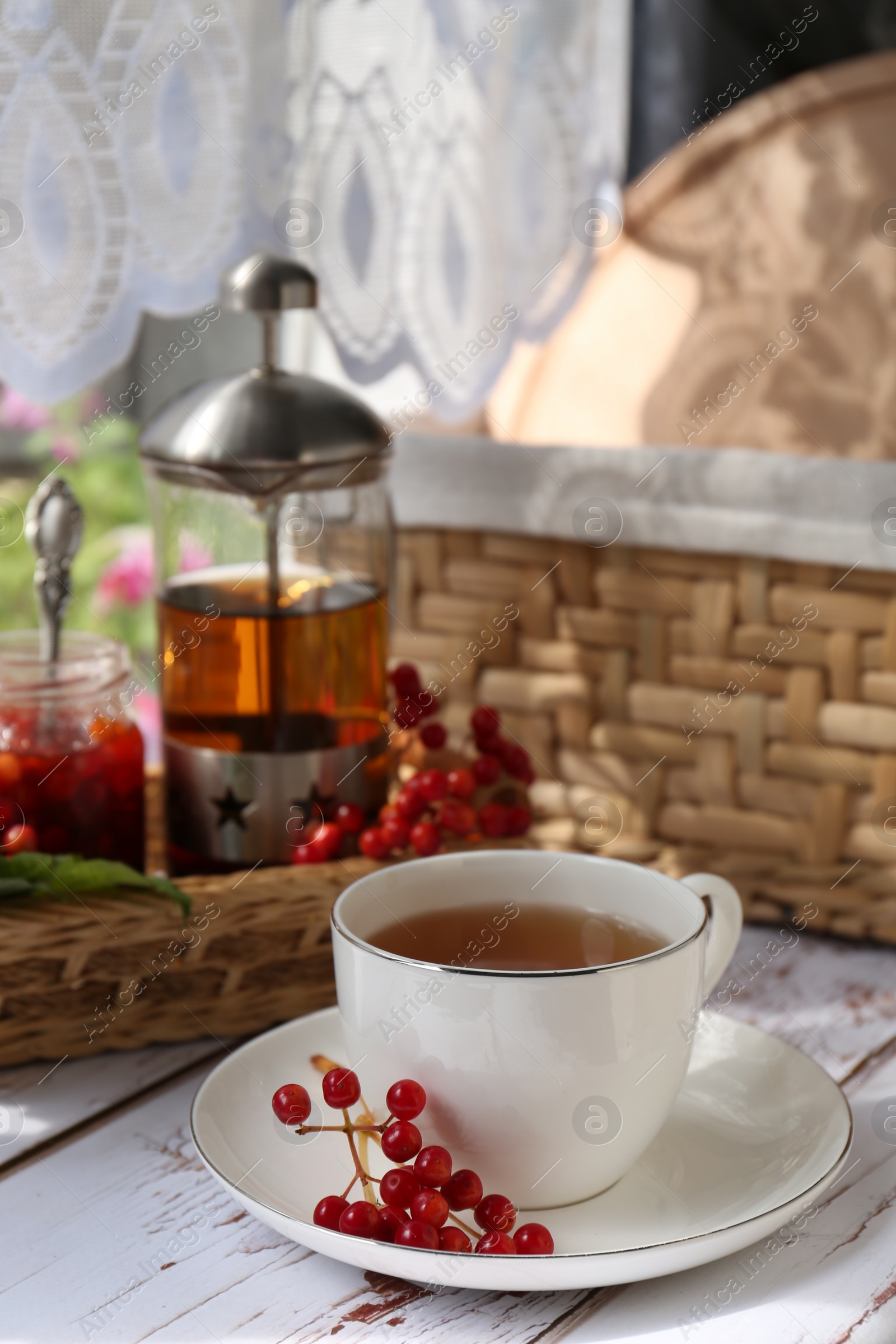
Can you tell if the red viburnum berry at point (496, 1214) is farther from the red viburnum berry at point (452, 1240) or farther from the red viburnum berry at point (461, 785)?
the red viburnum berry at point (461, 785)

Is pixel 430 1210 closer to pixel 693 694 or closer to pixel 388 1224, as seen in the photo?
pixel 388 1224

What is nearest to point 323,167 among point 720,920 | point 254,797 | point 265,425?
point 265,425

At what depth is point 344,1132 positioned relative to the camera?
18.3 inches

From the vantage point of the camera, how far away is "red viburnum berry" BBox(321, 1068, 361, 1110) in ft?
1.46

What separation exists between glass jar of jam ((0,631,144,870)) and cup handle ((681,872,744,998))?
0.28 meters

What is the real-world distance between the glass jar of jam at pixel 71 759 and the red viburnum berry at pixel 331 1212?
25 centimetres

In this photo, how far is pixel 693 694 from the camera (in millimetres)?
724

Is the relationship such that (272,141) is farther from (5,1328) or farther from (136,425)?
(136,425)

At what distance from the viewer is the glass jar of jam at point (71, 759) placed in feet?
2.00

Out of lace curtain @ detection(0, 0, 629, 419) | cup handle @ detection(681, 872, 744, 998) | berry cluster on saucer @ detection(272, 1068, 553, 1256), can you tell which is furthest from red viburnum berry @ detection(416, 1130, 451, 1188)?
lace curtain @ detection(0, 0, 629, 419)

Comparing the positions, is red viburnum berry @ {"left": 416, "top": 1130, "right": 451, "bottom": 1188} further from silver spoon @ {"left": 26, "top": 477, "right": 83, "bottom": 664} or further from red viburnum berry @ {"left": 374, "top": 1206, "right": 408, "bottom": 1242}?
silver spoon @ {"left": 26, "top": 477, "right": 83, "bottom": 664}

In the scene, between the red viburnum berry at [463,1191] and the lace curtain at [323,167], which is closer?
the red viburnum berry at [463,1191]

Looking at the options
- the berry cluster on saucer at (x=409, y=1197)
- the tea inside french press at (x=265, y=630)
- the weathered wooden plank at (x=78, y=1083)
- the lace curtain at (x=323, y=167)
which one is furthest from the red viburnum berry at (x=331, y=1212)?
the lace curtain at (x=323, y=167)

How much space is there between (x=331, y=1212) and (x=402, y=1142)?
0.10ft
